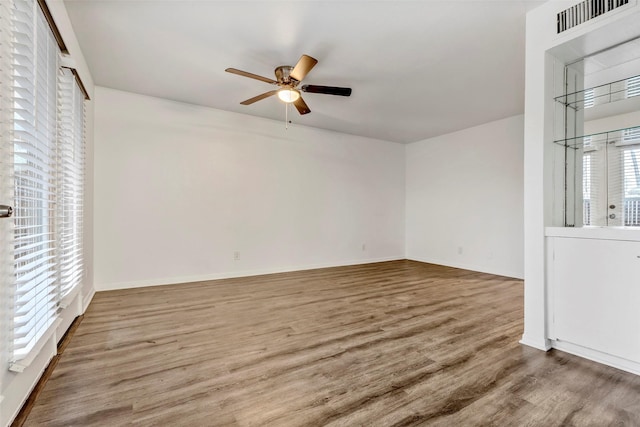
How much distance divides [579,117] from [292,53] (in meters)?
2.53

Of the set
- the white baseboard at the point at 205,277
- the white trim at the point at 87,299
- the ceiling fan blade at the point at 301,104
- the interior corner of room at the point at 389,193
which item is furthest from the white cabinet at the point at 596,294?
the white trim at the point at 87,299

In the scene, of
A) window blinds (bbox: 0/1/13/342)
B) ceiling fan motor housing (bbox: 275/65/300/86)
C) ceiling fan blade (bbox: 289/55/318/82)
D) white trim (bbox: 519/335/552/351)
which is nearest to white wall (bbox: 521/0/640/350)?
white trim (bbox: 519/335/552/351)

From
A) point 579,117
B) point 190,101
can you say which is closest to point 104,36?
point 190,101

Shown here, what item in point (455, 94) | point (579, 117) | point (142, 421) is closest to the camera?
point (142, 421)

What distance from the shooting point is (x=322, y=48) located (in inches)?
107

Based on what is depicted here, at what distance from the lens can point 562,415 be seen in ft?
4.84

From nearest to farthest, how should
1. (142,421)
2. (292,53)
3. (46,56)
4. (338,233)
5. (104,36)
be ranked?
1. (142,421)
2. (46,56)
3. (104,36)
4. (292,53)
5. (338,233)

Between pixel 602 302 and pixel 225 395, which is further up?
pixel 602 302

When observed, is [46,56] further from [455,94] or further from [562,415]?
[455,94]

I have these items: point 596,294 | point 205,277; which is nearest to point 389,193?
point 205,277

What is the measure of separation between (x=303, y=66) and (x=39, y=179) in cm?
204

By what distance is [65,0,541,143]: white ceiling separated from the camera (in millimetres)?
2229

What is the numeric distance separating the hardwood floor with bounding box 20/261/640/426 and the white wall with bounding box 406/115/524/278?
6.02 feet

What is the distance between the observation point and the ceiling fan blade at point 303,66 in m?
2.42
